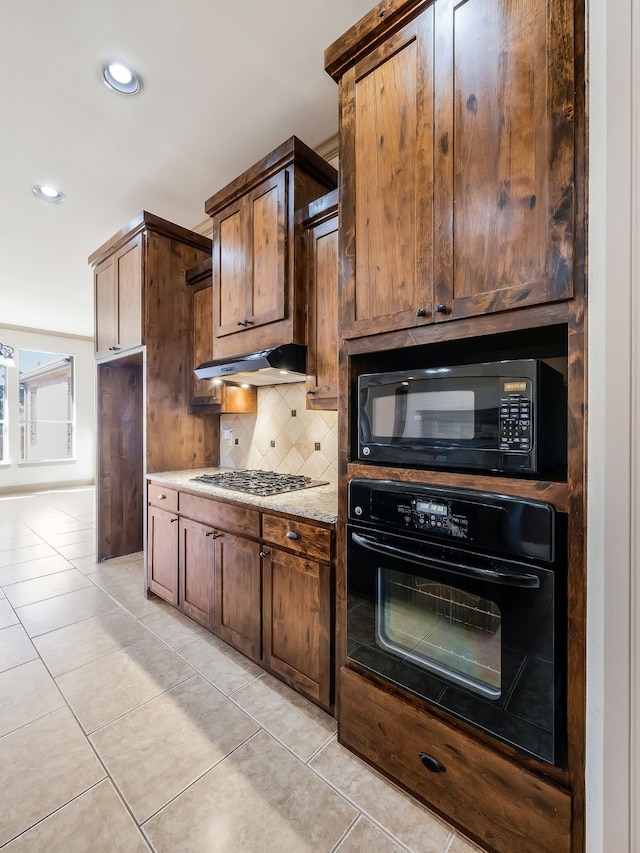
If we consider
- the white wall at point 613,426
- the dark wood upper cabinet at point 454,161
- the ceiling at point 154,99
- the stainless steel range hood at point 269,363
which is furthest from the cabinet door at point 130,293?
the white wall at point 613,426

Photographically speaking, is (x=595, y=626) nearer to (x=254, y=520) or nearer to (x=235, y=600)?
(x=254, y=520)

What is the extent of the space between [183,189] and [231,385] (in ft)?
5.40

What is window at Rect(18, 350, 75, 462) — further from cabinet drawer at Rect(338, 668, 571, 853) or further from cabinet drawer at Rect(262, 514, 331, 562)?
cabinet drawer at Rect(338, 668, 571, 853)

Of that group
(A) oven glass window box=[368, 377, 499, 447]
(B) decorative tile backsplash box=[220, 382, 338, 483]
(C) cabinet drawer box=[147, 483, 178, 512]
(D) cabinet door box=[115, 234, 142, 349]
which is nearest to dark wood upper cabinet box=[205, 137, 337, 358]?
(B) decorative tile backsplash box=[220, 382, 338, 483]

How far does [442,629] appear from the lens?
1226 mm

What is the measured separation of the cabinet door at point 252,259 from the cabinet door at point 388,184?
0.70 m

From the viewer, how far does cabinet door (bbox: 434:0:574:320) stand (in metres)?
0.95

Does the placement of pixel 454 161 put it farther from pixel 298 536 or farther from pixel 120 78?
pixel 120 78

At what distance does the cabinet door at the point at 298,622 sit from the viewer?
159cm

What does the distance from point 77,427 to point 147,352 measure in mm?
5928

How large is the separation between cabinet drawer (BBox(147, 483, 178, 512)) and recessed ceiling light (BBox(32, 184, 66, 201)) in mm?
2505

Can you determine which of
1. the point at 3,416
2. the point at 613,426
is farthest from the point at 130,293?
the point at 3,416

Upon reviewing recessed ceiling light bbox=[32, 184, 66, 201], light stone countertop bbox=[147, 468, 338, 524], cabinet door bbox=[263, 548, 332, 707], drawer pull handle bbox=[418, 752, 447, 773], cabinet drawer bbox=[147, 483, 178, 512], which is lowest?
drawer pull handle bbox=[418, 752, 447, 773]

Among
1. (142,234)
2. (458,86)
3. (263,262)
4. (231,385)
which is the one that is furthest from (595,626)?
(142,234)
